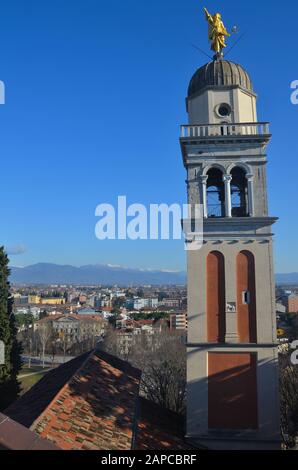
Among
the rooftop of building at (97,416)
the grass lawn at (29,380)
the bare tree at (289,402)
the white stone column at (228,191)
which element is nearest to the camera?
the rooftop of building at (97,416)

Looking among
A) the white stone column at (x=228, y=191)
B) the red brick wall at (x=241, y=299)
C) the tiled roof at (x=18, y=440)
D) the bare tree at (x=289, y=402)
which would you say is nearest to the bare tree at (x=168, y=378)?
the bare tree at (x=289, y=402)

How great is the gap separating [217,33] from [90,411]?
42.8ft

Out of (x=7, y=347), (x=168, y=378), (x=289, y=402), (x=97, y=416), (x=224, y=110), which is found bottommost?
(x=289, y=402)

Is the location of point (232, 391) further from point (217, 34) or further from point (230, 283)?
point (217, 34)

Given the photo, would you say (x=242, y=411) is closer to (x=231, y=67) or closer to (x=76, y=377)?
(x=76, y=377)

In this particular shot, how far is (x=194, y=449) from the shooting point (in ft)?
42.3

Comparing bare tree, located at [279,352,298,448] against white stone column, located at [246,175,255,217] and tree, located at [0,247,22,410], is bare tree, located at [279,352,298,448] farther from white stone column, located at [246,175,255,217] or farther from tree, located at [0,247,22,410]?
tree, located at [0,247,22,410]

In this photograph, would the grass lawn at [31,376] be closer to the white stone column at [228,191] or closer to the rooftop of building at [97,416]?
the rooftop of building at [97,416]

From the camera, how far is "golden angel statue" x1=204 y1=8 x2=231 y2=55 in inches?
614

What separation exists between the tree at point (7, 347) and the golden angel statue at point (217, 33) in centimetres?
1552

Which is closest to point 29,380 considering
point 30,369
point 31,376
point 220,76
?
point 31,376

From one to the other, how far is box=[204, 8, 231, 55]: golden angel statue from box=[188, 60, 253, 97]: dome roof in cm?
65

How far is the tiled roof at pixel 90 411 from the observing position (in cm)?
1045

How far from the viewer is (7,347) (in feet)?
79.4
